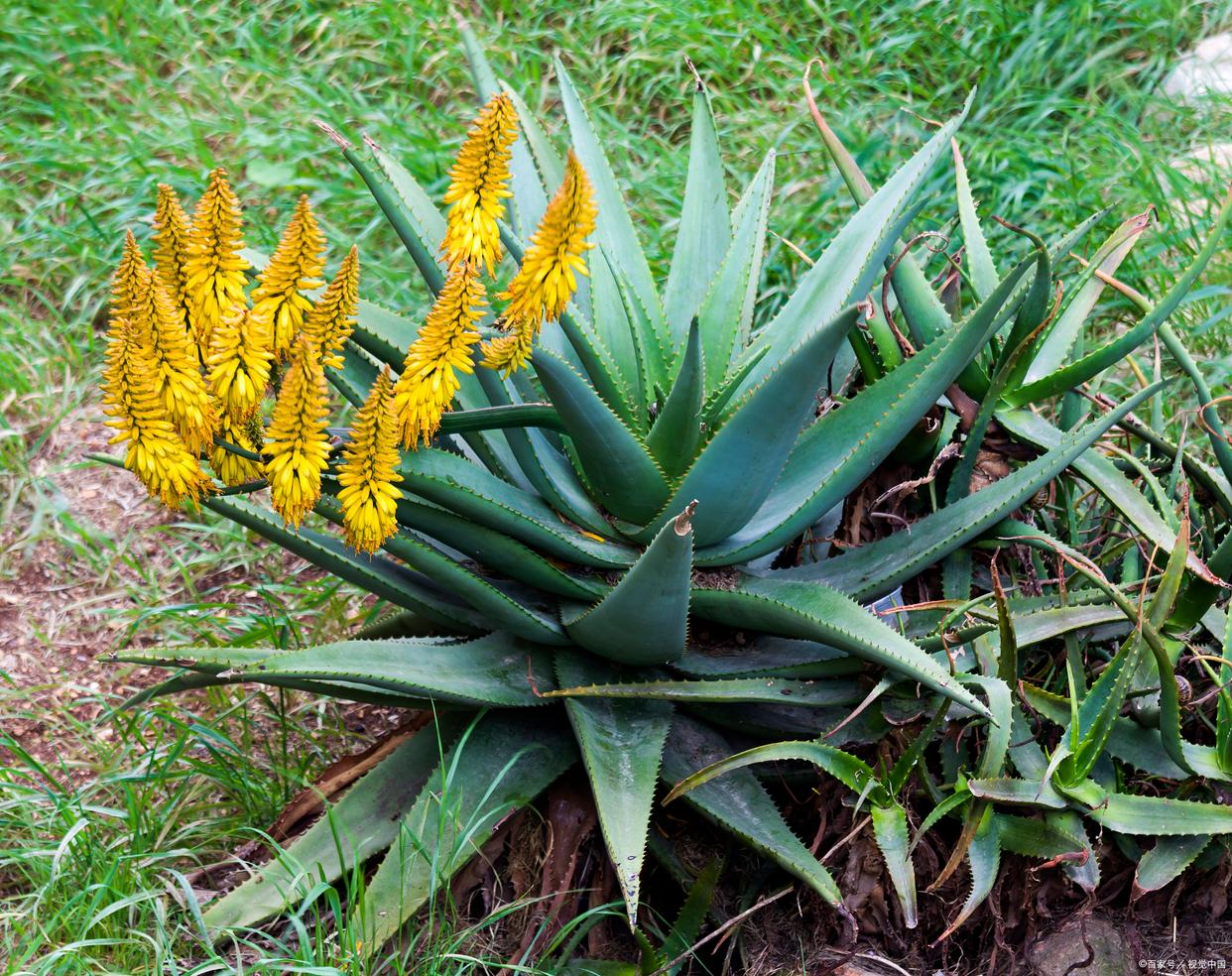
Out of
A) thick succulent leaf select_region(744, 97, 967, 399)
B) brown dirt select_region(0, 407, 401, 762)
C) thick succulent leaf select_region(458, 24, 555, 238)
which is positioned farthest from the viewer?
brown dirt select_region(0, 407, 401, 762)

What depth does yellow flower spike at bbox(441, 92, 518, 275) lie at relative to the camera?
1775 mm

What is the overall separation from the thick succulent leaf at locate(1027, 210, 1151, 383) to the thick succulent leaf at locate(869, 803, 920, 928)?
1011mm

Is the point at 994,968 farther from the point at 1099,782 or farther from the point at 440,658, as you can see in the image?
the point at 440,658

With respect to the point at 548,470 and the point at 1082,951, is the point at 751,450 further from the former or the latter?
the point at 1082,951

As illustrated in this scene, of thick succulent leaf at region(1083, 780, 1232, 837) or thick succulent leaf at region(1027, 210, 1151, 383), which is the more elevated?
thick succulent leaf at region(1027, 210, 1151, 383)

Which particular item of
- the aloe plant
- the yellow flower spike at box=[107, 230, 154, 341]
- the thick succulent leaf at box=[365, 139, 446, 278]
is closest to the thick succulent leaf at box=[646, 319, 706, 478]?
the aloe plant

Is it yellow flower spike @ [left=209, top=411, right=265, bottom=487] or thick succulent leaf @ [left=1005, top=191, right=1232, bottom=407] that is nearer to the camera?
yellow flower spike @ [left=209, top=411, right=265, bottom=487]

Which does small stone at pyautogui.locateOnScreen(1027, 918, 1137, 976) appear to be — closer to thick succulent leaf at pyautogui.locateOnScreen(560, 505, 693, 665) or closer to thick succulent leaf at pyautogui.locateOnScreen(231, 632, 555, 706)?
thick succulent leaf at pyautogui.locateOnScreen(560, 505, 693, 665)

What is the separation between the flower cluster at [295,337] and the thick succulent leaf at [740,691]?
576mm

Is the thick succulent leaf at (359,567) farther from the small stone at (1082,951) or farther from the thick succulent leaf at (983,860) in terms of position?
the small stone at (1082,951)

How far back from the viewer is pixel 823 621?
7.00 ft

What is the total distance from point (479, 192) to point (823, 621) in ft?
2.90

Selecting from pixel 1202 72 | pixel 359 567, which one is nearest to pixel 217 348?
pixel 359 567

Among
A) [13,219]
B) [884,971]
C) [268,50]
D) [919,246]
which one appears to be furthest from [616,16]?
[884,971]
